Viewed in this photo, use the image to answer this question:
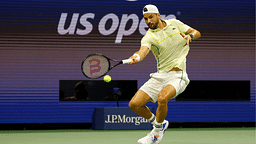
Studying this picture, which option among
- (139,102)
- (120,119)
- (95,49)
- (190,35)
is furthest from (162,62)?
(95,49)

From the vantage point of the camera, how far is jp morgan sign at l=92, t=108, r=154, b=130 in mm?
9305

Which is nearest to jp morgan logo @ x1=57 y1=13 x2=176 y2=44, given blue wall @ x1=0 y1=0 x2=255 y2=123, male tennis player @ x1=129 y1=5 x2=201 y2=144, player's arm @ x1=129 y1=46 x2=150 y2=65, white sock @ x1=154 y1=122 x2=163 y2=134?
blue wall @ x1=0 y1=0 x2=255 y2=123

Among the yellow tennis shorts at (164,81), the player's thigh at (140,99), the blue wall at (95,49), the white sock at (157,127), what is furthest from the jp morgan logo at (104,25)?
the white sock at (157,127)

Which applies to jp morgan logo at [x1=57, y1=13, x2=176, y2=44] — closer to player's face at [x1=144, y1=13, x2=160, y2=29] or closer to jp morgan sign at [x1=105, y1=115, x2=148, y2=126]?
jp morgan sign at [x1=105, y1=115, x2=148, y2=126]

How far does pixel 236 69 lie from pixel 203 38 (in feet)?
3.72

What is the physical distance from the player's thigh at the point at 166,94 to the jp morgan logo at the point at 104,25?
13.9 feet

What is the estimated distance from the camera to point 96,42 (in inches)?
390

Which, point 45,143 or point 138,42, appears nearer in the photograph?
point 45,143

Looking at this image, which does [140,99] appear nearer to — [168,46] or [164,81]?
[164,81]

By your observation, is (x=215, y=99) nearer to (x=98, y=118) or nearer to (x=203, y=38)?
(x=203, y=38)

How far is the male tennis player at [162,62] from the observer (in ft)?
19.5

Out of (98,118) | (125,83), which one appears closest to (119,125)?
(98,118)

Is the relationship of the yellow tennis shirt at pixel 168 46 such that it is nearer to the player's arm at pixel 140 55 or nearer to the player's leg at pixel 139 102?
the player's arm at pixel 140 55

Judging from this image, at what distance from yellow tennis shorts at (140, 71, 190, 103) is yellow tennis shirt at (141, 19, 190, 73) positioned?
0.28 feet
